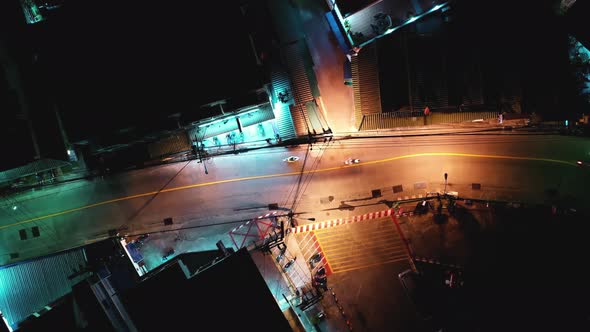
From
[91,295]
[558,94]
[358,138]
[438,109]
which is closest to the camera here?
[91,295]

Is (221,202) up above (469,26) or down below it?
below

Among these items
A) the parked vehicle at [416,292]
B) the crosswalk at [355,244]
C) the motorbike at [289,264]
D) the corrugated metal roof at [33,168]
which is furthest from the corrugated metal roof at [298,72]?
the corrugated metal roof at [33,168]

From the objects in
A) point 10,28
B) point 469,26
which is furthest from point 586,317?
point 10,28

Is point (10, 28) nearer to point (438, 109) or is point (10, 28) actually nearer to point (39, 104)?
point (39, 104)

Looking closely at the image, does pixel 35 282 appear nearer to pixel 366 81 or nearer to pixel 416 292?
pixel 366 81

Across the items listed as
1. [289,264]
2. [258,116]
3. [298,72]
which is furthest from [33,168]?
[298,72]

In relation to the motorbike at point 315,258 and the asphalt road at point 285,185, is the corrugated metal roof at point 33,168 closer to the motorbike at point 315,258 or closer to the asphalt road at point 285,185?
the asphalt road at point 285,185

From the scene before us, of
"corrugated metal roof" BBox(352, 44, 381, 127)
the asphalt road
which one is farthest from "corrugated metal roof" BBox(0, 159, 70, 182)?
"corrugated metal roof" BBox(352, 44, 381, 127)
